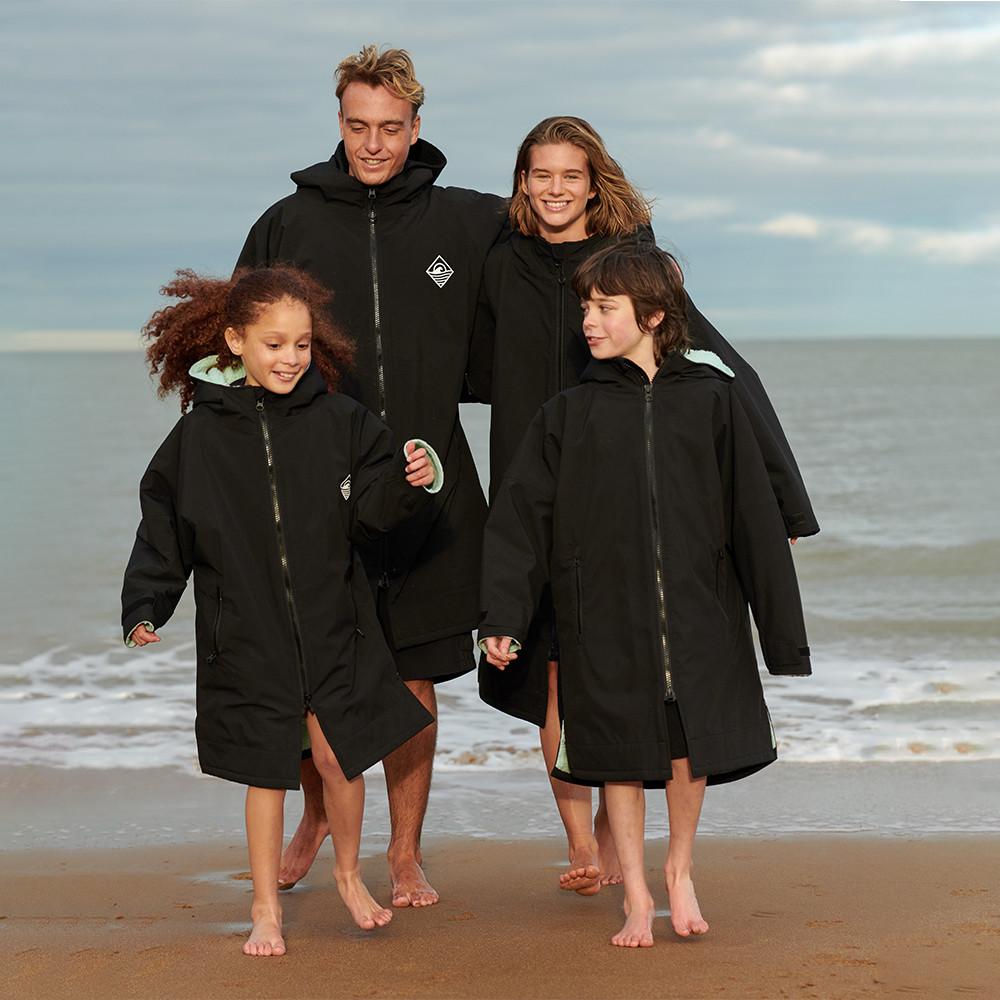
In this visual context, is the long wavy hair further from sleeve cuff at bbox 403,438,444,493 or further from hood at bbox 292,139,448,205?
sleeve cuff at bbox 403,438,444,493

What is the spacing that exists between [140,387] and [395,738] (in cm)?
5537

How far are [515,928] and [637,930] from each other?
41cm

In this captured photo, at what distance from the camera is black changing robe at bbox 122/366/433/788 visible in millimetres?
4008

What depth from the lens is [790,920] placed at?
4258mm

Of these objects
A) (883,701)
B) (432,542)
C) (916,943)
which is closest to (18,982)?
(432,542)

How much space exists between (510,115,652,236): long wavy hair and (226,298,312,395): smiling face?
3.03 feet

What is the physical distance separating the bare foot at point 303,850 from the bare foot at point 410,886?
285 mm

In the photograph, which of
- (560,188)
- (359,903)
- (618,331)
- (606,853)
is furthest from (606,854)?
(560,188)

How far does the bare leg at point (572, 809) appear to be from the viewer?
15.1 feet

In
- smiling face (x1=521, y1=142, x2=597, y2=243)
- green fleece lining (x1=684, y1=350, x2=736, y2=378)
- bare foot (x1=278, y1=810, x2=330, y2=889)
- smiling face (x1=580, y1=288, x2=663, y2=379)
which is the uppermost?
smiling face (x1=521, y1=142, x2=597, y2=243)

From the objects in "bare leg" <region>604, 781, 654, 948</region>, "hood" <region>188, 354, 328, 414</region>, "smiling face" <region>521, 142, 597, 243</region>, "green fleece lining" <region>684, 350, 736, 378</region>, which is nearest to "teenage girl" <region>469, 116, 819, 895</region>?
"smiling face" <region>521, 142, 597, 243</region>

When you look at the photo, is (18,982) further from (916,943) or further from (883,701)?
(883,701)

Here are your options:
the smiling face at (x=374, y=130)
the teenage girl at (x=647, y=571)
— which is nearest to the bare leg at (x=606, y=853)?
the teenage girl at (x=647, y=571)

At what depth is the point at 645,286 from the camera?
407 centimetres
